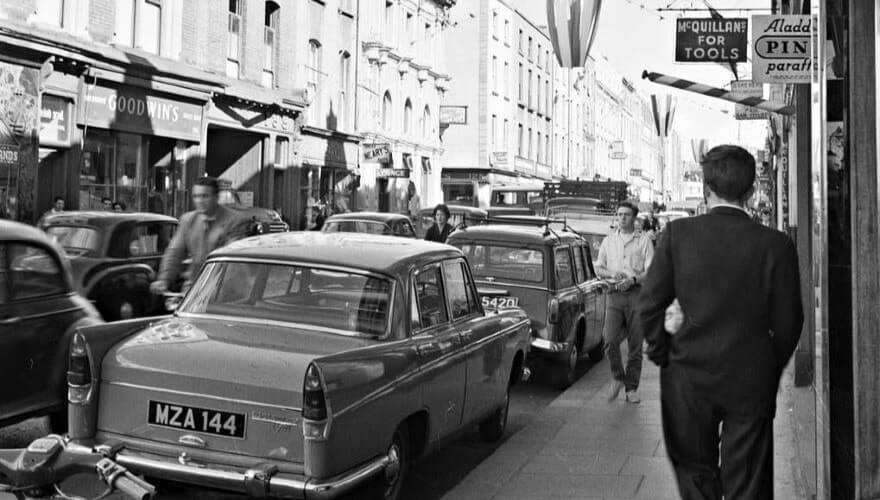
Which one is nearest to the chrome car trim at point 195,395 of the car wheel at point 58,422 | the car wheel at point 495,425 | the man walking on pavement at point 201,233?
the car wheel at point 58,422

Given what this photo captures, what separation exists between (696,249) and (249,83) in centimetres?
2673

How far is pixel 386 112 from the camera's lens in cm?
4178

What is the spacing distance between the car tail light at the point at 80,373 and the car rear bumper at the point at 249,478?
1.36 ft

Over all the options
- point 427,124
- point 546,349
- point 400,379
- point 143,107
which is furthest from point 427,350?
point 427,124

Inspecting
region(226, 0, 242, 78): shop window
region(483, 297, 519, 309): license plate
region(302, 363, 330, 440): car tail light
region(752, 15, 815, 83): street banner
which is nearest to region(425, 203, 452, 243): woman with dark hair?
region(483, 297, 519, 309): license plate

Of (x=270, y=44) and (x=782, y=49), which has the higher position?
(x=270, y=44)

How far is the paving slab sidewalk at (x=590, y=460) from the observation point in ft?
20.6

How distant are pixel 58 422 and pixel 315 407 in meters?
3.37

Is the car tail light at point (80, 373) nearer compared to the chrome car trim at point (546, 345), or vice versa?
the car tail light at point (80, 373)

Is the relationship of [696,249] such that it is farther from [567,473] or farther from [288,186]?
[288,186]

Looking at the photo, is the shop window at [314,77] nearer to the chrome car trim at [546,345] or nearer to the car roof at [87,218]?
the car roof at [87,218]

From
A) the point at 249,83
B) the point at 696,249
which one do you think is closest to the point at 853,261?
the point at 696,249

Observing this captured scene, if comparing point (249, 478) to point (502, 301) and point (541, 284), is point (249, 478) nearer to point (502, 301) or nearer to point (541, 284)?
point (502, 301)

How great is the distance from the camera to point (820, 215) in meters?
4.49
